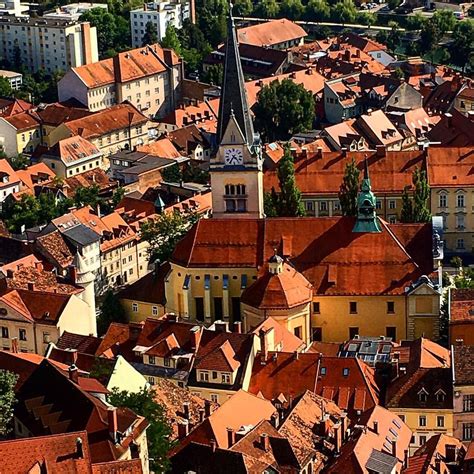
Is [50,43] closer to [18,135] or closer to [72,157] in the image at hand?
[18,135]

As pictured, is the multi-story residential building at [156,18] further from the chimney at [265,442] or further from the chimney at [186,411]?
the chimney at [265,442]

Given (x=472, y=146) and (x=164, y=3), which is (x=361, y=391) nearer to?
(x=472, y=146)

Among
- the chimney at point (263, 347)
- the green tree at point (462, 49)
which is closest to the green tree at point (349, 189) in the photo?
the chimney at point (263, 347)

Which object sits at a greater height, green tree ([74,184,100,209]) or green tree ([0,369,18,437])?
green tree ([74,184,100,209])

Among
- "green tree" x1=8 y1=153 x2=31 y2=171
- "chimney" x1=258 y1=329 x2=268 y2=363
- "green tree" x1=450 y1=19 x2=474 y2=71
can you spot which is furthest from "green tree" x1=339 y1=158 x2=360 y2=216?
"green tree" x1=450 y1=19 x2=474 y2=71

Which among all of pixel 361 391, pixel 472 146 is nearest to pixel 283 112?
pixel 472 146

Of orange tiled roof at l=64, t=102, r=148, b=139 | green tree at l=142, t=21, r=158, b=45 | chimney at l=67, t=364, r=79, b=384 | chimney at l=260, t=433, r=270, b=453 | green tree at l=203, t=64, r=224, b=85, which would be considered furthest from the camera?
green tree at l=142, t=21, r=158, b=45

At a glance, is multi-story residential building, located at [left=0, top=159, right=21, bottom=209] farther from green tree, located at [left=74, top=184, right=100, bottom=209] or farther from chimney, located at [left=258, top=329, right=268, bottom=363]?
chimney, located at [left=258, top=329, right=268, bottom=363]
